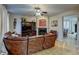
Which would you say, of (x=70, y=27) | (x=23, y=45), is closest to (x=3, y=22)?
(x=23, y=45)

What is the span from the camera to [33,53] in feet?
8.96

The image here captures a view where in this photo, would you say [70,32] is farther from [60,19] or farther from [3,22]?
[3,22]

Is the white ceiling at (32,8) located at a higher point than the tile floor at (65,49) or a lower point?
higher

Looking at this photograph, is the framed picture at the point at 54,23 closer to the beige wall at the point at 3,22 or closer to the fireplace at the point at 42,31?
the fireplace at the point at 42,31

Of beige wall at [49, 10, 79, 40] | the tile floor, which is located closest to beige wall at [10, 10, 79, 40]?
beige wall at [49, 10, 79, 40]

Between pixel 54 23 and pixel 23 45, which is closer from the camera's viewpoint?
pixel 23 45

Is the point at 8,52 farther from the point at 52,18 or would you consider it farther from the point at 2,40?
the point at 52,18

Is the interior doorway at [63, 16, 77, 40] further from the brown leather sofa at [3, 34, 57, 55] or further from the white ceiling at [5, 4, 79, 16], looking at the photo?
the brown leather sofa at [3, 34, 57, 55]

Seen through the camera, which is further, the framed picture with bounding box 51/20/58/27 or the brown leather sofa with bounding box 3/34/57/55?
the framed picture with bounding box 51/20/58/27

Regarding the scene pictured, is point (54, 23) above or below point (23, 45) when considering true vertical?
above

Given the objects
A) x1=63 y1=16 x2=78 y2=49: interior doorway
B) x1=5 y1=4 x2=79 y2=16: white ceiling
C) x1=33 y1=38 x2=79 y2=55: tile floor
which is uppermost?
x1=5 y1=4 x2=79 y2=16: white ceiling

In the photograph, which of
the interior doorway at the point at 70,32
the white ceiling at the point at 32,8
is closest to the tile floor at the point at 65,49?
the interior doorway at the point at 70,32

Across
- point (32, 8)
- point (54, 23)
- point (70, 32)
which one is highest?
point (32, 8)
